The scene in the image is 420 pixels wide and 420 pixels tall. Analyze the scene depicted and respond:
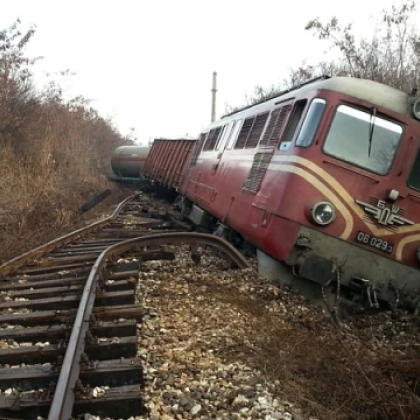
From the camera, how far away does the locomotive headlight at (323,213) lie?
6137 mm

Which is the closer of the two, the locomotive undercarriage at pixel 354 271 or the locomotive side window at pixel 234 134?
the locomotive undercarriage at pixel 354 271

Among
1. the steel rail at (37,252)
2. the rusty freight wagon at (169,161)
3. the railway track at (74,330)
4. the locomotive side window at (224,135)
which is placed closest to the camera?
the railway track at (74,330)

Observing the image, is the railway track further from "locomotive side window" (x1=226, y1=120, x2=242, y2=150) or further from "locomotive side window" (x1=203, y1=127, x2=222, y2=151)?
"locomotive side window" (x1=203, y1=127, x2=222, y2=151)

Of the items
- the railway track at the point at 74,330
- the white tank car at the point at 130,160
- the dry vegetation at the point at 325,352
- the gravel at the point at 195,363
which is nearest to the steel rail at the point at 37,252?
the railway track at the point at 74,330

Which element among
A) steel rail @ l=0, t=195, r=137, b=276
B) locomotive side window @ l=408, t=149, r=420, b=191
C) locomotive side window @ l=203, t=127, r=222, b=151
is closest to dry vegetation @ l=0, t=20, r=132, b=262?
steel rail @ l=0, t=195, r=137, b=276

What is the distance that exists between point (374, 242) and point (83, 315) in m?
3.30

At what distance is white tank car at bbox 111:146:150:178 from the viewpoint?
28.7m

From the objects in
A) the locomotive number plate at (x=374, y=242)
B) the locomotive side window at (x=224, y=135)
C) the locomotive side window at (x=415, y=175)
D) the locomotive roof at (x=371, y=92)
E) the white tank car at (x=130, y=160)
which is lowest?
the white tank car at (x=130, y=160)

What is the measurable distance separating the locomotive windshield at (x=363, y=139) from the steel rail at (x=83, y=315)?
2.05 m

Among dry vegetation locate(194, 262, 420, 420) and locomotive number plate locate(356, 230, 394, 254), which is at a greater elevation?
locomotive number plate locate(356, 230, 394, 254)

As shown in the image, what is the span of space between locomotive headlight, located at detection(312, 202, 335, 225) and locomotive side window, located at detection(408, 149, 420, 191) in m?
1.02

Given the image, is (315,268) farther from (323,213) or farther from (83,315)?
(83,315)

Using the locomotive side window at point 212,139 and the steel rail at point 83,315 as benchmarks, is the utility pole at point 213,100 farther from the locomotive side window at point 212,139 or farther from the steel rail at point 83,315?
the steel rail at point 83,315

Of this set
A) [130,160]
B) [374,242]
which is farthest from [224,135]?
[130,160]
